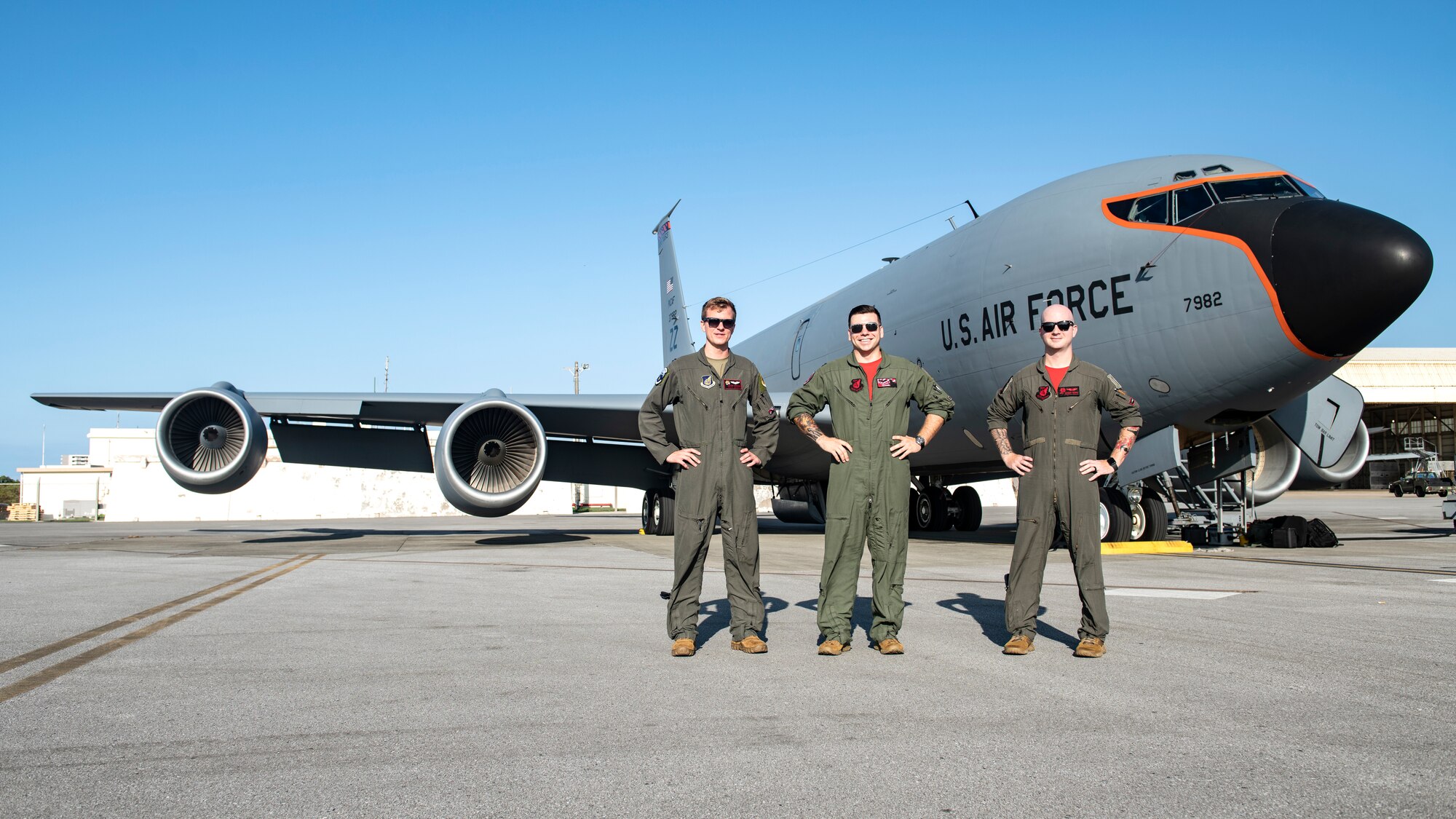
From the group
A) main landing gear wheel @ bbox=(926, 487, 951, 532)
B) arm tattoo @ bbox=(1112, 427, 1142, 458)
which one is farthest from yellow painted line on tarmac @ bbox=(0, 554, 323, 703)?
main landing gear wheel @ bbox=(926, 487, 951, 532)

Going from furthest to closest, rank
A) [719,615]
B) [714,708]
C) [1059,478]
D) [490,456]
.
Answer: [490,456] < [719,615] < [1059,478] < [714,708]

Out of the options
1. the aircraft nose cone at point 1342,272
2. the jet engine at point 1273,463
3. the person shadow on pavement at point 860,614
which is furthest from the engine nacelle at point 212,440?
the jet engine at point 1273,463

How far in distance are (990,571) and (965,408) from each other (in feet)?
11.1

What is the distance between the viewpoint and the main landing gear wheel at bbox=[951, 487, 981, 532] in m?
19.4

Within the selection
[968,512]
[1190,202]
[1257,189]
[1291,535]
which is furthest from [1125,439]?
[968,512]

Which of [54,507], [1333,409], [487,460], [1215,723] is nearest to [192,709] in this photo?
[1215,723]

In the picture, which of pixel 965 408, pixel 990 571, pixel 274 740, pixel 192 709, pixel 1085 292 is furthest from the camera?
pixel 965 408

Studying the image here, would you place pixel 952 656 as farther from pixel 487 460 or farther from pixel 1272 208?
pixel 487 460

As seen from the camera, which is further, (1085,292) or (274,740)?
(1085,292)

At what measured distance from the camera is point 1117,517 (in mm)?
11961

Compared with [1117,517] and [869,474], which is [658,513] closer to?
[1117,517]

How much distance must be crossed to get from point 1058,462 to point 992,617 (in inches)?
62.1

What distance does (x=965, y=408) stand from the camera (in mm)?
12477

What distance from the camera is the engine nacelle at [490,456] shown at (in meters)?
12.6
